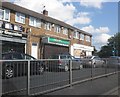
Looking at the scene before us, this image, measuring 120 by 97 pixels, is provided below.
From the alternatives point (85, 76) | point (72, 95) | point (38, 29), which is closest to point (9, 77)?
point (72, 95)

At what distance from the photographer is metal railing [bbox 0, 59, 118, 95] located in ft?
27.4

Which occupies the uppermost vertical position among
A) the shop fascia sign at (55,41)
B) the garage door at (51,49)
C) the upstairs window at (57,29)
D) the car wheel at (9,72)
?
the upstairs window at (57,29)

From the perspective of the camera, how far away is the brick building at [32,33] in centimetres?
2994

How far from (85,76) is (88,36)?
4931cm

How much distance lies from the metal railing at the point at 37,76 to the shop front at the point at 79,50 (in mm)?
36772

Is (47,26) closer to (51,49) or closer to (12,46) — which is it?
(51,49)

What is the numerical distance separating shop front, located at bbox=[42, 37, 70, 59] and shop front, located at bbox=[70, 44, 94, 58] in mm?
3365

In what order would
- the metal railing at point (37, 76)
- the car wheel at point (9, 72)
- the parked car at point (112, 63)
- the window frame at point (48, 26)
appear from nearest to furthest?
the car wheel at point (9, 72)
the metal railing at point (37, 76)
the parked car at point (112, 63)
the window frame at point (48, 26)

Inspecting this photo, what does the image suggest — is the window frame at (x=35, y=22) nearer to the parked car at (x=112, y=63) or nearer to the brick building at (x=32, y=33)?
the brick building at (x=32, y=33)

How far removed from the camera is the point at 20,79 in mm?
8602

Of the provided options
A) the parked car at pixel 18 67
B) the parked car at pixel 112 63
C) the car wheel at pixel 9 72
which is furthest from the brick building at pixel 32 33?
the car wheel at pixel 9 72

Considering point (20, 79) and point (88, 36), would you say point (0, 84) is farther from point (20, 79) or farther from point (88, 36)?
point (88, 36)

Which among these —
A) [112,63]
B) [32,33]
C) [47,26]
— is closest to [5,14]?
[32,33]

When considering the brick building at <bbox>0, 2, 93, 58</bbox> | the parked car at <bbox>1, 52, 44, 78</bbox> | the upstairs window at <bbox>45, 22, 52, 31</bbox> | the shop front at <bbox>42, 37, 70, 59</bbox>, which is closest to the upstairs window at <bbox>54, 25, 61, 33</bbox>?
the brick building at <bbox>0, 2, 93, 58</bbox>
